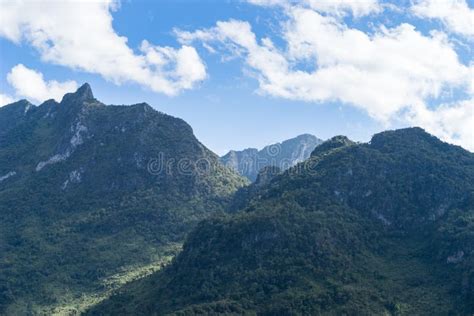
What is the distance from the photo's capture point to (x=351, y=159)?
14950cm

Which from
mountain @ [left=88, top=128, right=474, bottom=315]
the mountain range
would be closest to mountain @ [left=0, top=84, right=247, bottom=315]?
the mountain range

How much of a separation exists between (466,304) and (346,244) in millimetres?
28155

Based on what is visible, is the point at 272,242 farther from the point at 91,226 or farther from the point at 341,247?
the point at 91,226

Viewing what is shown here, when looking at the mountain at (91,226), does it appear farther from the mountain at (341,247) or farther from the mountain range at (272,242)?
the mountain at (341,247)

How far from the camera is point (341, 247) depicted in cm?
12612

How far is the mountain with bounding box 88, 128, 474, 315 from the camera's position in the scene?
361ft

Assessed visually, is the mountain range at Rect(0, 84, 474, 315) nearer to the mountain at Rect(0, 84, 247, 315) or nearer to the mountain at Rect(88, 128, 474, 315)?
the mountain at Rect(88, 128, 474, 315)

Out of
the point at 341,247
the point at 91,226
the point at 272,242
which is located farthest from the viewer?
the point at 91,226

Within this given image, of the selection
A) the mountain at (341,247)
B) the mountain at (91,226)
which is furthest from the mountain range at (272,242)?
the mountain at (91,226)

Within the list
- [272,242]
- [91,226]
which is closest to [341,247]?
[272,242]

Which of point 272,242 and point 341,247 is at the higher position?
point 341,247

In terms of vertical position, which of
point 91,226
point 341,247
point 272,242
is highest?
point 341,247

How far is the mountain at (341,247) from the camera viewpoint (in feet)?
361

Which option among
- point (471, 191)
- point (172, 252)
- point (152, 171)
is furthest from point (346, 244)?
point (152, 171)
